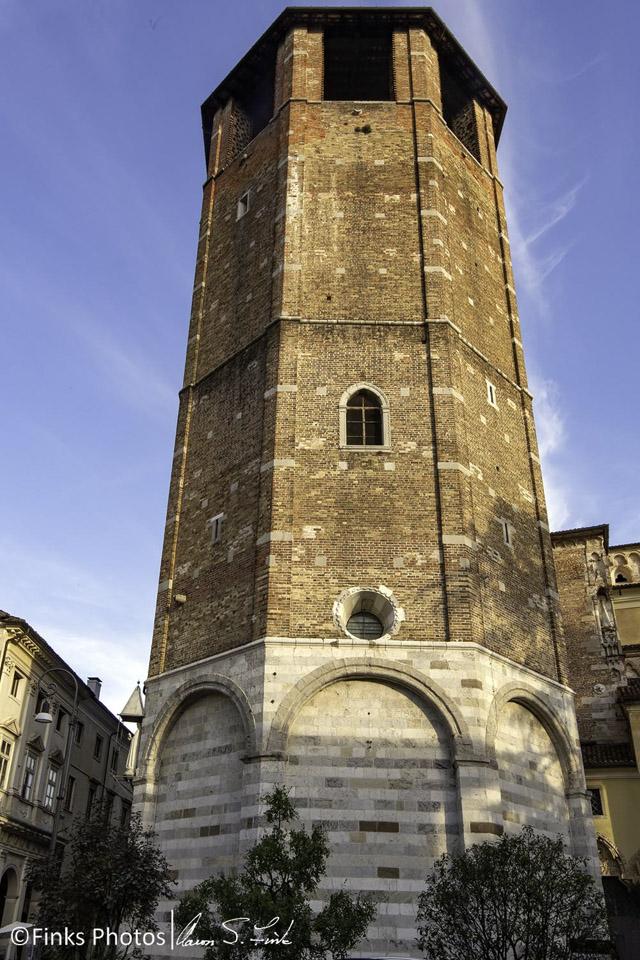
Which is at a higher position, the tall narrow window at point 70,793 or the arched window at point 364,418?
the arched window at point 364,418

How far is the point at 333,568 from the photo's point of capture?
17.0 m

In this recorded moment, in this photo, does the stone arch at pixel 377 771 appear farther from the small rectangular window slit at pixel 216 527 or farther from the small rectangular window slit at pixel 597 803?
the small rectangular window slit at pixel 597 803

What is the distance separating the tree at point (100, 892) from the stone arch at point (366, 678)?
2.81m

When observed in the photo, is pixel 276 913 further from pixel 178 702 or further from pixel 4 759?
pixel 4 759

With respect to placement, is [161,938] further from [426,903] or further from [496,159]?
[496,159]

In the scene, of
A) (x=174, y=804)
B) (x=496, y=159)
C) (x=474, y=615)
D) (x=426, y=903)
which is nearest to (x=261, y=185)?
(x=496, y=159)

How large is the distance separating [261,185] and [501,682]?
47.9 feet

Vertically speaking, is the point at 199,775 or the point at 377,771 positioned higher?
the point at 199,775

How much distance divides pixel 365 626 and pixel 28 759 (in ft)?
65.1

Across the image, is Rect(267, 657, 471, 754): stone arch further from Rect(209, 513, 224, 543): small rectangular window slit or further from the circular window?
Rect(209, 513, 224, 543): small rectangular window slit

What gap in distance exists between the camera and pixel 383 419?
18688 mm

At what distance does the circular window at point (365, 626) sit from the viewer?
16562 mm


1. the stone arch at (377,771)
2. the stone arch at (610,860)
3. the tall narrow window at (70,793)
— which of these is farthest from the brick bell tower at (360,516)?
the tall narrow window at (70,793)

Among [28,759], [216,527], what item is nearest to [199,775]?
[216,527]
